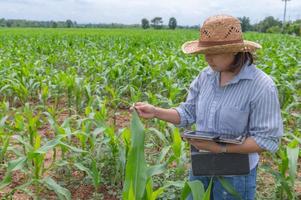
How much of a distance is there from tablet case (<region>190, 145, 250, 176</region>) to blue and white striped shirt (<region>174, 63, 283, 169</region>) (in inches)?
4.9

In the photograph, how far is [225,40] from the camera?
180cm

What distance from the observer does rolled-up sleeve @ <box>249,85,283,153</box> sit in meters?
1.77

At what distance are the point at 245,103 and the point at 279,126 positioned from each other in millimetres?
178

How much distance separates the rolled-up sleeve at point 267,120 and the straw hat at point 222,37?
0.74 ft

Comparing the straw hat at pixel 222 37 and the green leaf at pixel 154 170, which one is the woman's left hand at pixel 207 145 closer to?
the green leaf at pixel 154 170

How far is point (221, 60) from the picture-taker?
1.83 m

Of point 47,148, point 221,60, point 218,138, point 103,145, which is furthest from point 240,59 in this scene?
point 103,145

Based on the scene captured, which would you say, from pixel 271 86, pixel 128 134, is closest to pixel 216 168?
pixel 271 86

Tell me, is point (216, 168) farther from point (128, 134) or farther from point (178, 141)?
point (128, 134)

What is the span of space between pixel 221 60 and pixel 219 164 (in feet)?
1.56

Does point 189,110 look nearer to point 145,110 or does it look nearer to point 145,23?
point 145,110

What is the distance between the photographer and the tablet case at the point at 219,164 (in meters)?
1.85

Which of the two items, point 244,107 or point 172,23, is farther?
point 172,23

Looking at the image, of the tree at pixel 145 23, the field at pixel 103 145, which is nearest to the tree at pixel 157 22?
the tree at pixel 145 23
